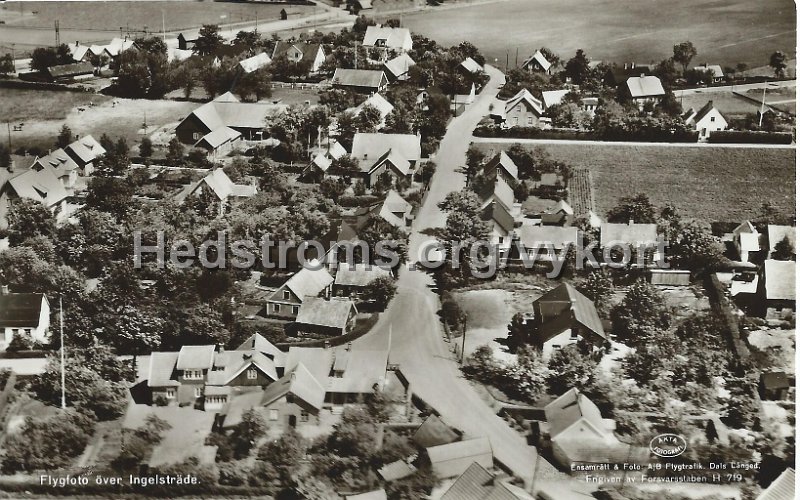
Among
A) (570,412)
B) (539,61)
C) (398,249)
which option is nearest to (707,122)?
(539,61)

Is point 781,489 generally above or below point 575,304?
below

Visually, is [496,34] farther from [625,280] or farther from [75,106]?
[75,106]

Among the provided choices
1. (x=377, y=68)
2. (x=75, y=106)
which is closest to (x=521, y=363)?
(x=377, y=68)

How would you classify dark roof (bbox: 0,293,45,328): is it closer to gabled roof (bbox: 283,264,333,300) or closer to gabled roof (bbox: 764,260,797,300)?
gabled roof (bbox: 283,264,333,300)

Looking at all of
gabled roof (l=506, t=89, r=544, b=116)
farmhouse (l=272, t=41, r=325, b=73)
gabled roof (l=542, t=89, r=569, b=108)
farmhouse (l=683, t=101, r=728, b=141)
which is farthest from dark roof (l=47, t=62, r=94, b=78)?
farmhouse (l=683, t=101, r=728, b=141)

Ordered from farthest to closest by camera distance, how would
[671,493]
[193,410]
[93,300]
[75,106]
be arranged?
[75,106] < [93,300] < [193,410] < [671,493]

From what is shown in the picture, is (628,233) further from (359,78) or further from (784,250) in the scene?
(359,78)
